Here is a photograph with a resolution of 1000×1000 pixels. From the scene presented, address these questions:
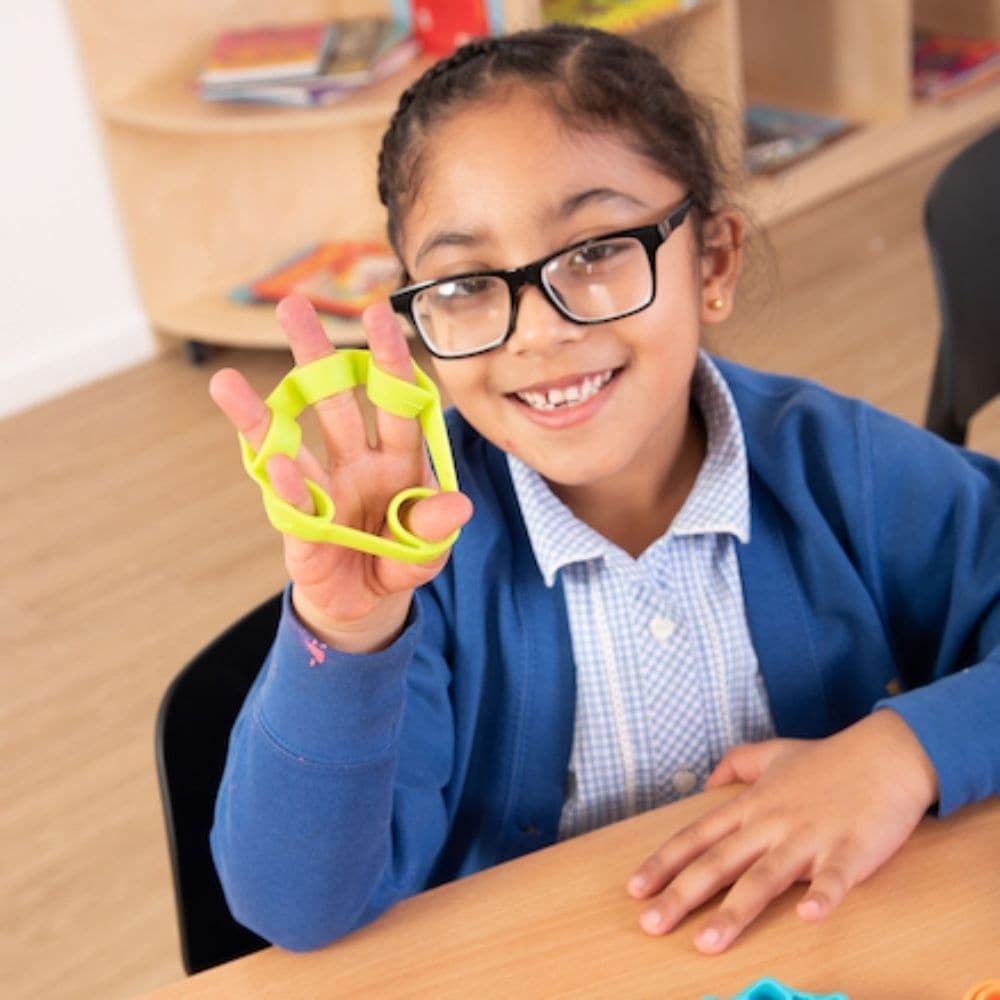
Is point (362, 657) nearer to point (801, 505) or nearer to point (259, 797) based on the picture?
point (259, 797)

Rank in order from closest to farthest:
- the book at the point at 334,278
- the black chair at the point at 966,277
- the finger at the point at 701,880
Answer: the finger at the point at 701,880, the black chair at the point at 966,277, the book at the point at 334,278

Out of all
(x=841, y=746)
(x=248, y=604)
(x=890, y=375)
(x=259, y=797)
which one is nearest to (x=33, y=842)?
(x=248, y=604)

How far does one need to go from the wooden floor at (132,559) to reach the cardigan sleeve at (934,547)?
0.43 meters

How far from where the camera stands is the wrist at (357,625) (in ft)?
2.97

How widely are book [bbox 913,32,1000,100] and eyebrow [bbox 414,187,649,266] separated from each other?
3.04 m

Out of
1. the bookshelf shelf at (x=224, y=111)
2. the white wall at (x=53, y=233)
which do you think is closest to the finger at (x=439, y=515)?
the bookshelf shelf at (x=224, y=111)

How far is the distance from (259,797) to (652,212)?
51 cm

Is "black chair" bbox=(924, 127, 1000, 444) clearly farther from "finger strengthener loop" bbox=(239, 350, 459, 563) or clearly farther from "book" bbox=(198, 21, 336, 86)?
"book" bbox=(198, 21, 336, 86)

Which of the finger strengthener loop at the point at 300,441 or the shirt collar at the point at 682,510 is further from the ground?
the finger strengthener loop at the point at 300,441

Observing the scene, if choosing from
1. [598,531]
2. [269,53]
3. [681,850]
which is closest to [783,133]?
[269,53]

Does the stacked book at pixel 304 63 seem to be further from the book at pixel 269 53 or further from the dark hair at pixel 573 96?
the dark hair at pixel 573 96

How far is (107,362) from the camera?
11.0ft

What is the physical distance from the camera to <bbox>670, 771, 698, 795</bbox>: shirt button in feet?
3.97

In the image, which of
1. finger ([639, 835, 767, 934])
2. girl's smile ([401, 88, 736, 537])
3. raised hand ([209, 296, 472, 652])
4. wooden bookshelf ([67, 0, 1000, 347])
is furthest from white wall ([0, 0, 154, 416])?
finger ([639, 835, 767, 934])
